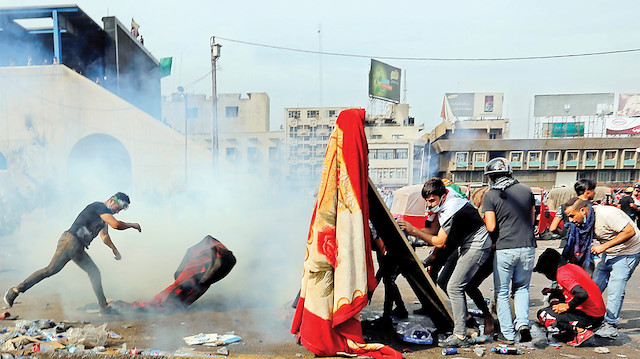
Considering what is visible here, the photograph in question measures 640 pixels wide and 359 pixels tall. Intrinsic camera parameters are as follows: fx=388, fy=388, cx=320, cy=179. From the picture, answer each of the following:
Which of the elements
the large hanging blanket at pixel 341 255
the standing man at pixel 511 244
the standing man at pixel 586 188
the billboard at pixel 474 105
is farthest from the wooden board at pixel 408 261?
the billboard at pixel 474 105

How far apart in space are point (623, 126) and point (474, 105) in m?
15.7

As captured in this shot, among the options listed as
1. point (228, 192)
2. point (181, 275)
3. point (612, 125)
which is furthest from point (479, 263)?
point (612, 125)

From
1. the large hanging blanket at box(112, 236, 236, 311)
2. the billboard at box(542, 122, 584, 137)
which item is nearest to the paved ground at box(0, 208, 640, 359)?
the large hanging blanket at box(112, 236, 236, 311)

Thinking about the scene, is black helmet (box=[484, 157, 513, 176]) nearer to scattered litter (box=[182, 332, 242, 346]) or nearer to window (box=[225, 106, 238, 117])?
scattered litter (box=[182, 332, 242, 346])

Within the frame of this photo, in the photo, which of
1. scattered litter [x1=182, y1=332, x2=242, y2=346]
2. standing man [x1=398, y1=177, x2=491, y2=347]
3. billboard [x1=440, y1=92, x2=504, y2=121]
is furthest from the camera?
billboard [x1=440, y1=92, x2=504, y2=121]

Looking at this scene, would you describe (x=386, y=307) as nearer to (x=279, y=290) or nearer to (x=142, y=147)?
(x=279, y=290)

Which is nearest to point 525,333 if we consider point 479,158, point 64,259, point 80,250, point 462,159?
point 80,250

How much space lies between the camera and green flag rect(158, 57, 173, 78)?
25.0 metres

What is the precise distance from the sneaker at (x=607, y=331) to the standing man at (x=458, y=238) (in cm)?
142

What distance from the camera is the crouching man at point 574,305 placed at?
11.7ft

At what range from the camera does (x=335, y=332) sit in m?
3.19

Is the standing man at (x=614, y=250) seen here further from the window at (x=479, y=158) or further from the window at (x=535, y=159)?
the window at (x=535, y=159)

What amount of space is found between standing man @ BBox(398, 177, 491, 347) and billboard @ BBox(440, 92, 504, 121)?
44.7 m

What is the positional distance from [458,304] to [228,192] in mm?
10921
